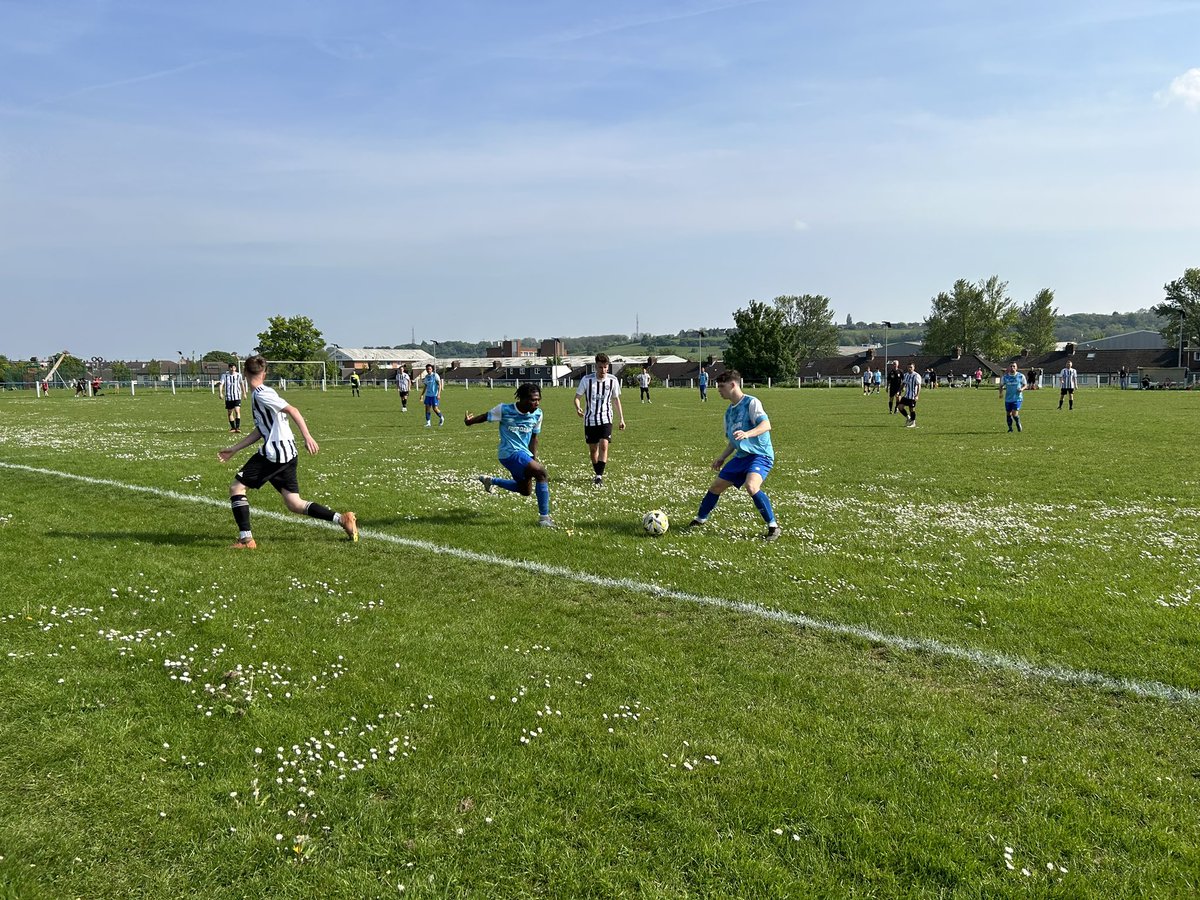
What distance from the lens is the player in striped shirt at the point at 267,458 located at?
30.4 ft

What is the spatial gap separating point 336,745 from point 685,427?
23.3 metres

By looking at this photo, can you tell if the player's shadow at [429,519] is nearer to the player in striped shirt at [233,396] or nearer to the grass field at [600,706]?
the grass field at [600,706]

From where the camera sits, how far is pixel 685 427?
27281 millimetres

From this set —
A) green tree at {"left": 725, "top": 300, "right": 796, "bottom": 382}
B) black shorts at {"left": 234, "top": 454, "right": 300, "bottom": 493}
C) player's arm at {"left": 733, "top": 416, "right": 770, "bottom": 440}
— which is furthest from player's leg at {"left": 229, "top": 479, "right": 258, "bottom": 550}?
green tree at {"left": 725, "top": 300, "right": 796, "bottom": 382}

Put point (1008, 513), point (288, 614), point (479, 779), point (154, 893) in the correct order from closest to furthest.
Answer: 1. point (154, 893)
2. point (479, 779)
3. point (288, 614)
4. point (1008, 513)

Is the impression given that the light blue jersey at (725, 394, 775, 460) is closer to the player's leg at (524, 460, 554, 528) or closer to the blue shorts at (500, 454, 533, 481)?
→ the player's leg at (524, 460, 554, 528)

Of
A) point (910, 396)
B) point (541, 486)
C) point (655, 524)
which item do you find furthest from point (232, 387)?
point (910, 396)

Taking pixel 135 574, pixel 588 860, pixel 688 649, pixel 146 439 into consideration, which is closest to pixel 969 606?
pixel 688 649

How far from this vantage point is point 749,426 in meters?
9.97

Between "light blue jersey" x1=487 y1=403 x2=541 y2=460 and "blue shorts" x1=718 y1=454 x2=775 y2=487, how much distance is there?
268 centimetres

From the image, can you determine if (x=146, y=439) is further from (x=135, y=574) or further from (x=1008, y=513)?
(x=1008, y=513)

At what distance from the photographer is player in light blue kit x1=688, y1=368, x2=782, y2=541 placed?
32.1 ft

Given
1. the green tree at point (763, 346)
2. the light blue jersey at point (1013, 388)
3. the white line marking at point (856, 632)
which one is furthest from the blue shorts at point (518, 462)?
the green tree at point (763, 346)

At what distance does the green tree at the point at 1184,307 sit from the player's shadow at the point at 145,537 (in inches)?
5235
